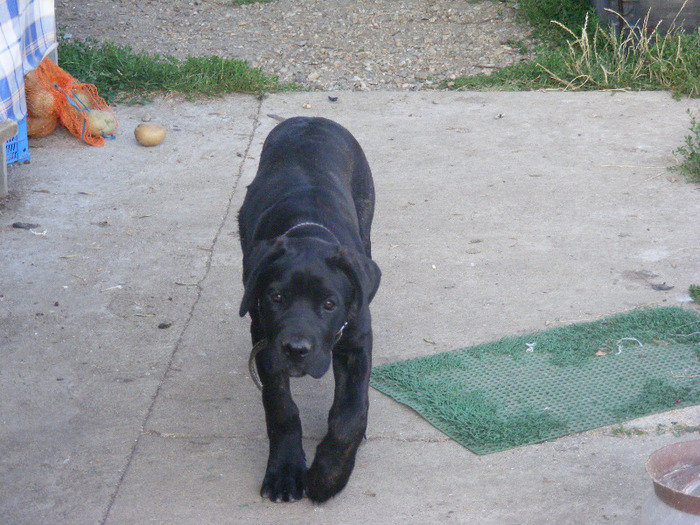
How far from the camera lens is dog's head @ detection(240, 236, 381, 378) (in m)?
3.27

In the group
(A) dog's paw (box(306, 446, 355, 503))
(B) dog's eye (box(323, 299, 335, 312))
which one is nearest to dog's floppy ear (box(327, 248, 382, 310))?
(B) dog's eye (box(323, 299, 335, 312))

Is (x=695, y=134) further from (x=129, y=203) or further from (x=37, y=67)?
(x=37, y=67)

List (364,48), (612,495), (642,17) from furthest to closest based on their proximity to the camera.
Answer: (364,48)
(642,17)
(612,495)

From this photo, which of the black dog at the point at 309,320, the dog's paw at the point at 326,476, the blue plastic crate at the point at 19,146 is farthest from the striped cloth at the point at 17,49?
the dog's paw at the point at 326,476

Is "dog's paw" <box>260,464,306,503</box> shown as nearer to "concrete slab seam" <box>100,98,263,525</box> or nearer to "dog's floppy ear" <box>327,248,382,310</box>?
"concrete slab seam" <box>100,98,263,525</box>

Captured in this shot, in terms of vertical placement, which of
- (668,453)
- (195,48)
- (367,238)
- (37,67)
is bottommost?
(195,48)

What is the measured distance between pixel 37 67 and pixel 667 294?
4.98m

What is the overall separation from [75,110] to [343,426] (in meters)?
4.80

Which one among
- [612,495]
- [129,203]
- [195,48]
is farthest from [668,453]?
[195,48]

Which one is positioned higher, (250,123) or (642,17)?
(642,17)

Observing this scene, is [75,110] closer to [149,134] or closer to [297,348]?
[149,134]

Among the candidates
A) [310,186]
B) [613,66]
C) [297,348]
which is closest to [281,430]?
[297,348]

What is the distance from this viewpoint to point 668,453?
9.43ft

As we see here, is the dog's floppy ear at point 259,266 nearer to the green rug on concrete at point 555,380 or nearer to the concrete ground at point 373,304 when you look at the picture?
the concrete ground at point 373,304
